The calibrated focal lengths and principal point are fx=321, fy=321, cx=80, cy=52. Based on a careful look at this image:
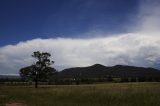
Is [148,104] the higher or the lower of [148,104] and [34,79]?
the lower

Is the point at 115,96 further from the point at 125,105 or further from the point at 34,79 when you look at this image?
the point at 34,79

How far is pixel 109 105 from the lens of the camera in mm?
22578

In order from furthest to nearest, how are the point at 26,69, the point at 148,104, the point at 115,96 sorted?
1. the point at 26,69
2. the point at 115,96
3. the point at 148,104

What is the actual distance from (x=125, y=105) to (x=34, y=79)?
67.1 meters

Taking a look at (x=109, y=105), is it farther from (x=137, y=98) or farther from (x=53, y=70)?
(x=53, y=70)

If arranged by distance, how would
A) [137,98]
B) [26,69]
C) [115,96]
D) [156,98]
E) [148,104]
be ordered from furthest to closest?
[26,69]
[115,96]
[137,98]
[156,98]
[148,104]

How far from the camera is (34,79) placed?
8669cm

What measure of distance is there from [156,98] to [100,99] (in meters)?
5.41

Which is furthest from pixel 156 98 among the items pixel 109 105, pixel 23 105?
pixel 23 105

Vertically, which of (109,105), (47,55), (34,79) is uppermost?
(47,55)

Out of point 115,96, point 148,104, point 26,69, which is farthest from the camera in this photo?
point 26,69

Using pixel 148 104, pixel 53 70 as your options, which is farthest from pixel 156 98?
pixel 53 70

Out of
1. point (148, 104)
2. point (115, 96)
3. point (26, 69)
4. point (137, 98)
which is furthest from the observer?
point (26, 69)

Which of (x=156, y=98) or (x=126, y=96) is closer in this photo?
(x=156, y=98)
